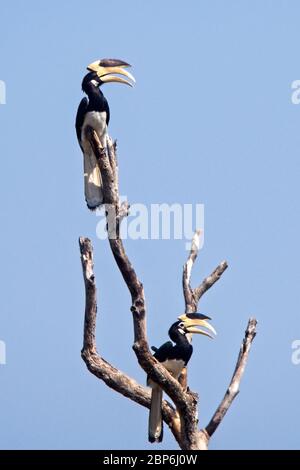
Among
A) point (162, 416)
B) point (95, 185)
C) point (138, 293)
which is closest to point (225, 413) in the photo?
point (162, 416)

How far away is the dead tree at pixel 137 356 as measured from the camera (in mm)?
10625

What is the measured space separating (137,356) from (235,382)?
104 centimetres

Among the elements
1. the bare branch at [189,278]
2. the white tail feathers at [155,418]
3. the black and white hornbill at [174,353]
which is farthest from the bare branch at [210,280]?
the white tail feathers at [155,418]

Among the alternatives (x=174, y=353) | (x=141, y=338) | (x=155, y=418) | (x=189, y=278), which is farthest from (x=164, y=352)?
(x=189, y=278)

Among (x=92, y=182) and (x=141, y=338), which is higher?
(x=92, y=182)

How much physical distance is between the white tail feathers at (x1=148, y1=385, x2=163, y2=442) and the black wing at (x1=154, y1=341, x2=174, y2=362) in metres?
0.31

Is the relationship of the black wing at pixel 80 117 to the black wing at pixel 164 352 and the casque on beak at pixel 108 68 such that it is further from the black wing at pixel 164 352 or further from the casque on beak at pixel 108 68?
the black wing at pixel 164 352

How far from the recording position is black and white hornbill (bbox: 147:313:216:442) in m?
11.1

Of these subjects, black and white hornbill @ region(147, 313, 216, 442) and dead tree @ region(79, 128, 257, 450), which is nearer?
dead tree @ region(79, 128, 257, 450)

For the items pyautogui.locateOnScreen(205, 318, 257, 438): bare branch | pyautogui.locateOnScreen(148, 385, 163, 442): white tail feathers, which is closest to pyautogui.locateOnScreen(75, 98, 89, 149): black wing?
pyautogui.locateOnScreen(205, 318, 257, 438): bare branch

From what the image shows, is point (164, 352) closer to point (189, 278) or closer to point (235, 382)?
point (235, 382)

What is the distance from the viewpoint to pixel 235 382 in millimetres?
11273

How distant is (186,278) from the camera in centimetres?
1255

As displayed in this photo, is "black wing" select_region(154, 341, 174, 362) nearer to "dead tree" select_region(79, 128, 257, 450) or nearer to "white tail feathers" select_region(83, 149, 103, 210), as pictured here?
"dead tree" select_region(79, 128, 257, 450)
